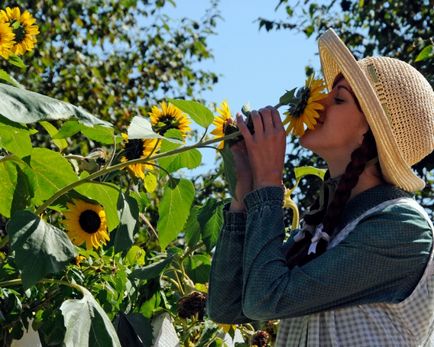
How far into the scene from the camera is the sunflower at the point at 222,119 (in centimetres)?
213

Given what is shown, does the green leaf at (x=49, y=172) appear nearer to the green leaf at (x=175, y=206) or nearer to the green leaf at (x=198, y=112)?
the green leaf at (x=175, y=206)

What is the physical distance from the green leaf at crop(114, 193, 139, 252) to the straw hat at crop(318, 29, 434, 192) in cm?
47

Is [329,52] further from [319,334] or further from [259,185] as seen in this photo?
[319,334]

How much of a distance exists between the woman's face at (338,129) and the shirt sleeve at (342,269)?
0.14 m

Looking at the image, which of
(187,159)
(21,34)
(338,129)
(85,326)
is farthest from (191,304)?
(21,34)

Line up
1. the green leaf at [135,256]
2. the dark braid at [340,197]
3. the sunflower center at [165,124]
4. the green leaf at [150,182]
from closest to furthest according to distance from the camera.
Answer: the dark braid at [340,197], the sunflower center at [165,124], the green leaf at [150,182], the green leaf at [135,256]

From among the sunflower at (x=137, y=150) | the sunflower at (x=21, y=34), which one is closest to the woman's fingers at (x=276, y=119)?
the sunflower at (x=137, y=150)

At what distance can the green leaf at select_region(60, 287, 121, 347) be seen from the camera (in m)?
2.09

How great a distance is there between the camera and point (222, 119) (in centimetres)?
214

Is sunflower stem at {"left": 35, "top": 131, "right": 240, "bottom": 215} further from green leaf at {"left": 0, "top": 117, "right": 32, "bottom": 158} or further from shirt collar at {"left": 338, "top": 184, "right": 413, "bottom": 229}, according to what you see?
shirt collar at {"left": 338, "top": 184, "right": 413, "bottom": 229}

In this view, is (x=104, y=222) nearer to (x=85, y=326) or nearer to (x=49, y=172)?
(x=49, y=172)

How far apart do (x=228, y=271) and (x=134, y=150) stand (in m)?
0.36

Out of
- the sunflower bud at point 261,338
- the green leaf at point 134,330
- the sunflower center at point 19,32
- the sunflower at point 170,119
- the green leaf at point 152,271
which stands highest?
the sunflower center at point 19,32

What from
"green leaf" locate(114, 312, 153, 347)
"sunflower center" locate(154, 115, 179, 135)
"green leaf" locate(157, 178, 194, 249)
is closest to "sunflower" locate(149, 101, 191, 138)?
"sunflower center" locate(154, 115, 179, 135)
